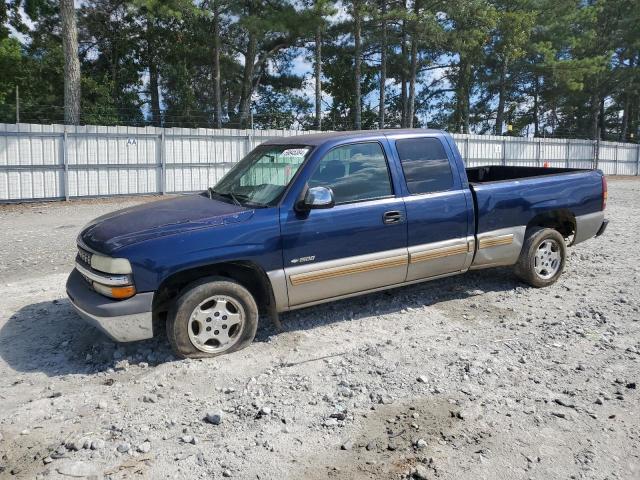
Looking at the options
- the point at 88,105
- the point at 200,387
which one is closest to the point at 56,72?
the point at 88,105

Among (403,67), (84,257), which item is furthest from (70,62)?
(403,67)

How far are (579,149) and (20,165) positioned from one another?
2674 centimetres

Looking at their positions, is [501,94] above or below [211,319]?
above

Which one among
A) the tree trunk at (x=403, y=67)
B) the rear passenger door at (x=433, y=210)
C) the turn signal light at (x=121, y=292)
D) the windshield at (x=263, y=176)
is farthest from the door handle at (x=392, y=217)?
the tree trunk at (x=403, y=67)

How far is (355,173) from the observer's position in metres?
5.02

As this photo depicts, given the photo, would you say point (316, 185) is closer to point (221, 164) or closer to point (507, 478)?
point (507, 478)

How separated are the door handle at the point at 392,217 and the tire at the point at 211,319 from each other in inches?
54.9

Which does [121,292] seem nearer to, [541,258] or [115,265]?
[115,265]

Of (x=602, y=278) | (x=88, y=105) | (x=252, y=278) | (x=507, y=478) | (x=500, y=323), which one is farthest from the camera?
(x=88, y=105)

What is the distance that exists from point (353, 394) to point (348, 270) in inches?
51.0

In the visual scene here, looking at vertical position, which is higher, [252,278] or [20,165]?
[20,165]

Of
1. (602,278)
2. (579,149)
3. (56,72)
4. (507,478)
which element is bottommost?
(507,478)

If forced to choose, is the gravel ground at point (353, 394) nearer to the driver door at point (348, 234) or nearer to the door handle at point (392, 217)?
the driver door at point (348, 234)

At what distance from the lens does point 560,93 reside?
41.9 m
